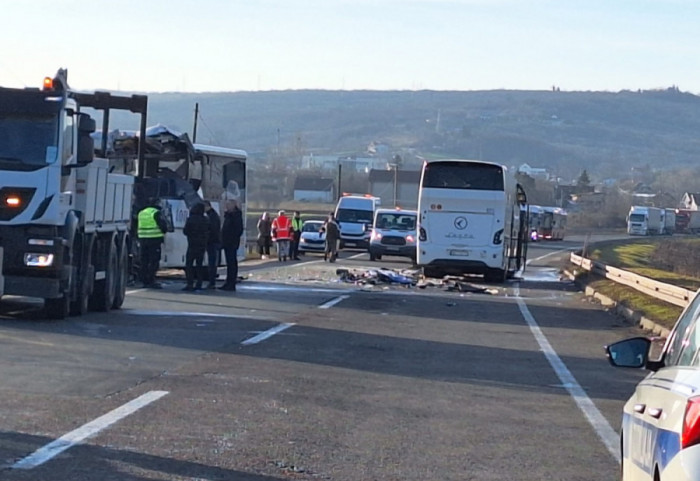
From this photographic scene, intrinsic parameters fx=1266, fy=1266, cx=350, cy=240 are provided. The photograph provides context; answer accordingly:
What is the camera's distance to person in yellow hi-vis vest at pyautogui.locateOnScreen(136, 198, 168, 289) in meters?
24.5

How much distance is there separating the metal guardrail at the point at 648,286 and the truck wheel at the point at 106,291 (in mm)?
8637

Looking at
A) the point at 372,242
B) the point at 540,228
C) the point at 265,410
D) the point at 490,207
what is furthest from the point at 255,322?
the point at 540,228

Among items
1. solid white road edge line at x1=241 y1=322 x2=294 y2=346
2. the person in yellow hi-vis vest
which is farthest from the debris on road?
solid white road edge line at x1=241 y1=322 x2=294 y2=346

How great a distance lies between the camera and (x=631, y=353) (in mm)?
6176

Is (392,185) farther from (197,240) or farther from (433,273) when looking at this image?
(197,240)

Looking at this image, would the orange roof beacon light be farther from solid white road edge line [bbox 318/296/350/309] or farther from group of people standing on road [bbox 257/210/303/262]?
group of people standing on road [bbox 257/210/303/262]

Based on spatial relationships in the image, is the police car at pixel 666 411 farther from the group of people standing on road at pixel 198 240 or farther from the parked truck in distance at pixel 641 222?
the parked truck in distance at pixel 641 222

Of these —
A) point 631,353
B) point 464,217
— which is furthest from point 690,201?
point 631,353

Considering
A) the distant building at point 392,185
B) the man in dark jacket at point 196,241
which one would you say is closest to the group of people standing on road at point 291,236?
the man in dark jacket at point 196,241

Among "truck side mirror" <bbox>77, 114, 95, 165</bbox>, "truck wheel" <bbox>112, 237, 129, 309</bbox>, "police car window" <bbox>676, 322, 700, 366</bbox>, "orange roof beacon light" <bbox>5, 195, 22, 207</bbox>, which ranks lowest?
"truck wheel" <bbox>112, 237, 129, 309</bbox>

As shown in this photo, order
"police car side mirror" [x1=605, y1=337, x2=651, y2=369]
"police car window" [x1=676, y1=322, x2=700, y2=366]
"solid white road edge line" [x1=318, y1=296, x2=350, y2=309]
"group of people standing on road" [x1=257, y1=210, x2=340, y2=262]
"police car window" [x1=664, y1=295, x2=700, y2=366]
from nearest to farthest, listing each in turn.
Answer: "police car window" [x1=676, y1=322, x2=700, y2=366] < "police car window" [x1=664, y1=295, x2=700, y2=366] < "police car side mirror" [x1=605, y1=337, x2=651, y2=369] < "solid white road edge line" [x1=318, y1=296, x2=350, y2=309] < "group of people standing on road" [x1=257, y1=210, x2=340, y2=262]

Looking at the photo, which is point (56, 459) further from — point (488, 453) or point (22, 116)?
point (22, 116)

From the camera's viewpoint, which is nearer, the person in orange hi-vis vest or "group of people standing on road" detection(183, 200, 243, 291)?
"group of people standing on road" detection(183, 200, 243, 291)

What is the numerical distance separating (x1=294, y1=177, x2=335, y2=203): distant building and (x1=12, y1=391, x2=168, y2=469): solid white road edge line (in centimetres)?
13838
